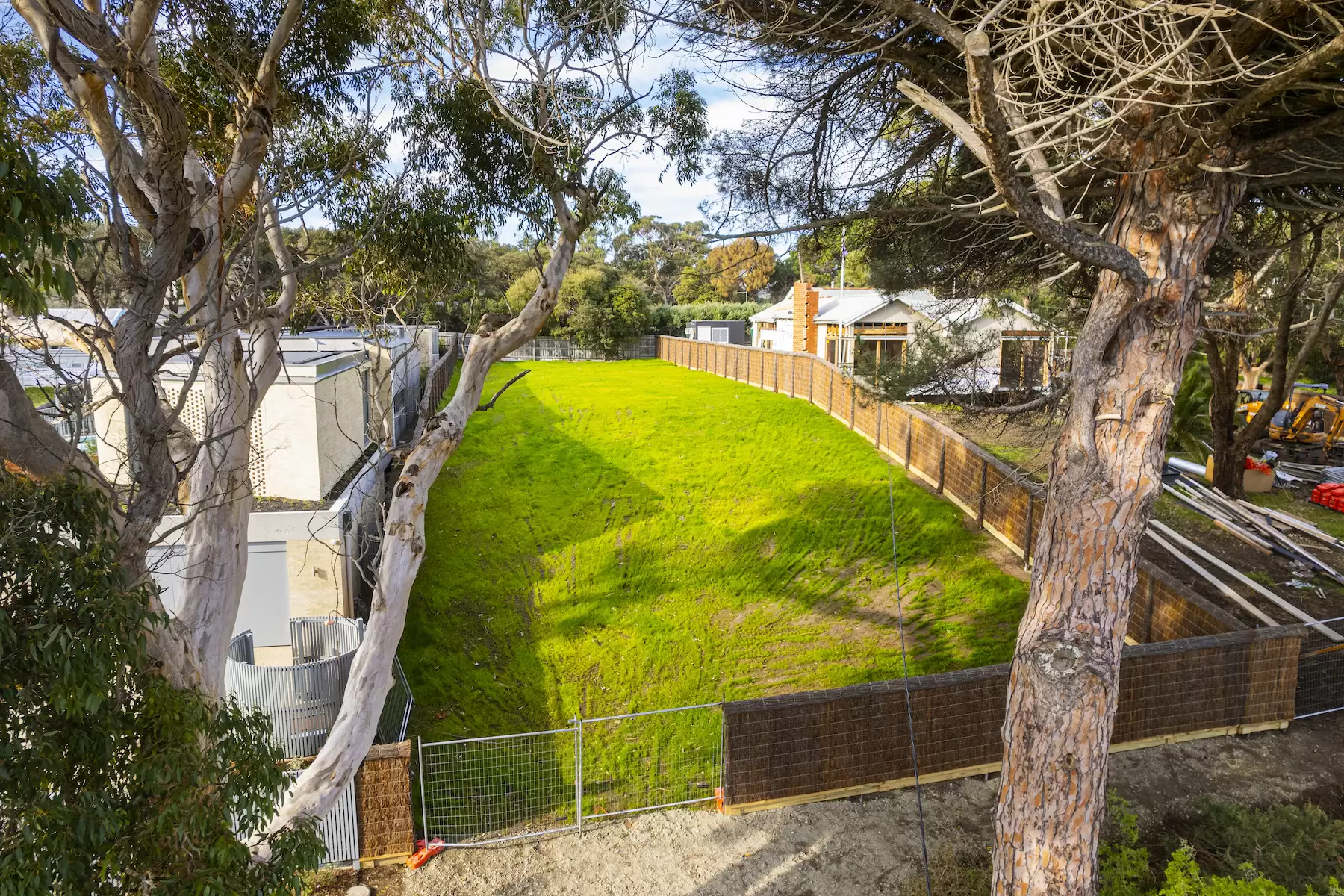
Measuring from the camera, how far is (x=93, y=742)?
130 inches

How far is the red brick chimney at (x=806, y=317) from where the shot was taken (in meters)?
32.8

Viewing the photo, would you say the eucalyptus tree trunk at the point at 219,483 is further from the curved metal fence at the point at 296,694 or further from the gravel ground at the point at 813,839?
the gravel ground at the point at 813,839

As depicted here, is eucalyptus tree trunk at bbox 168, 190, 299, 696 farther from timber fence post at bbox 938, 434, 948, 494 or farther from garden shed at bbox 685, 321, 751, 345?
garden shed at bbox 685, 321, 751, 345

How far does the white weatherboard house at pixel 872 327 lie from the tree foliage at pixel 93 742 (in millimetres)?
8135

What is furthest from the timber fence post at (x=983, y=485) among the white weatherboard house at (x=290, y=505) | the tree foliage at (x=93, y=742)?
the tree foliage at (x=93, y=742)

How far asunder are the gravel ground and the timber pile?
10.6 feet

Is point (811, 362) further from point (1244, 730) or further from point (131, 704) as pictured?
point (131, 704)

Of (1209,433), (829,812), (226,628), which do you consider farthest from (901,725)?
(1209,433)

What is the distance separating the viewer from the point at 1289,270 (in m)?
13.1

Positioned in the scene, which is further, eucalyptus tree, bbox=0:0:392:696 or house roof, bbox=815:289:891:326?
house roof, bbox=815:289:891:326

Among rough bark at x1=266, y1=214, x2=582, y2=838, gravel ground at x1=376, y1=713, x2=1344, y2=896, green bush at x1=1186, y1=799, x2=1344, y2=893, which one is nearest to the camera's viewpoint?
rough bark at x1=266, y1=214, x2=582, y2=838

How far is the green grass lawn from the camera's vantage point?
9812 mm

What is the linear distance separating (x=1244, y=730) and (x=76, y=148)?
11696 millimetres

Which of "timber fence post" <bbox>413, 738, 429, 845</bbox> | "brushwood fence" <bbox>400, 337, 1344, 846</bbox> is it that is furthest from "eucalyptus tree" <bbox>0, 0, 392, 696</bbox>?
"brushwood fence" <bbox>400, 337, 1344, 846</bbox>
